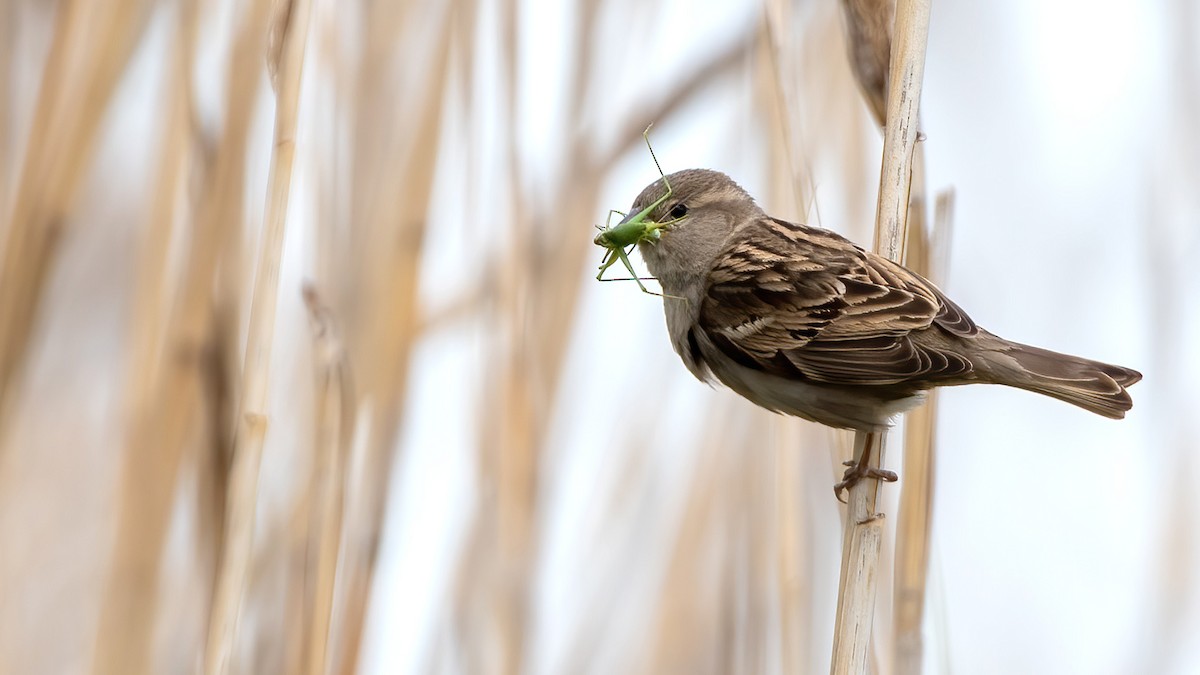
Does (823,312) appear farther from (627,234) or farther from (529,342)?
(529,342)

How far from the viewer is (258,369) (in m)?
1.78

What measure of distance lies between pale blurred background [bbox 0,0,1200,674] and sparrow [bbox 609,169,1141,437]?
0.11m

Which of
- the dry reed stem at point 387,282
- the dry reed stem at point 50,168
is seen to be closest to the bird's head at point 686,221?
the dry reed stem at point 387,282

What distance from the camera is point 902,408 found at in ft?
7.69

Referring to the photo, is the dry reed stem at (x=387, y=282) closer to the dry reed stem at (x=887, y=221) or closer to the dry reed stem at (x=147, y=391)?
the dry reed stem at (x=147, y=391)

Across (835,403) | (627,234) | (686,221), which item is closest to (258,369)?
(627,234)

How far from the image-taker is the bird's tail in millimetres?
2193

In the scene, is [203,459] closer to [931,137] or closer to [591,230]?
[591,230]

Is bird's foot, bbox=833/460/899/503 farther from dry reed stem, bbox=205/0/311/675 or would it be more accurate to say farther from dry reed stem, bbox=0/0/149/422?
dry reed stem, bbox=0/0/149/422

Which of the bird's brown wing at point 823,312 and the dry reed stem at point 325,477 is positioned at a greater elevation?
the bird's brown wing at point 823,312

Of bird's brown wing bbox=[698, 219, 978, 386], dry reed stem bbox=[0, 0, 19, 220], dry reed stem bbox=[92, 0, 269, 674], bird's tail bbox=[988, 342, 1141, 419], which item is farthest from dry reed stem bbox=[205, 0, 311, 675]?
bird's tail bbox=[988, 342, 1141, 419]

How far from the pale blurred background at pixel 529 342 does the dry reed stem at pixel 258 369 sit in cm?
18

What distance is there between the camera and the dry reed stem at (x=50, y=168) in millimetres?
1859

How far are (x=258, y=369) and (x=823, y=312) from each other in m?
1.24
